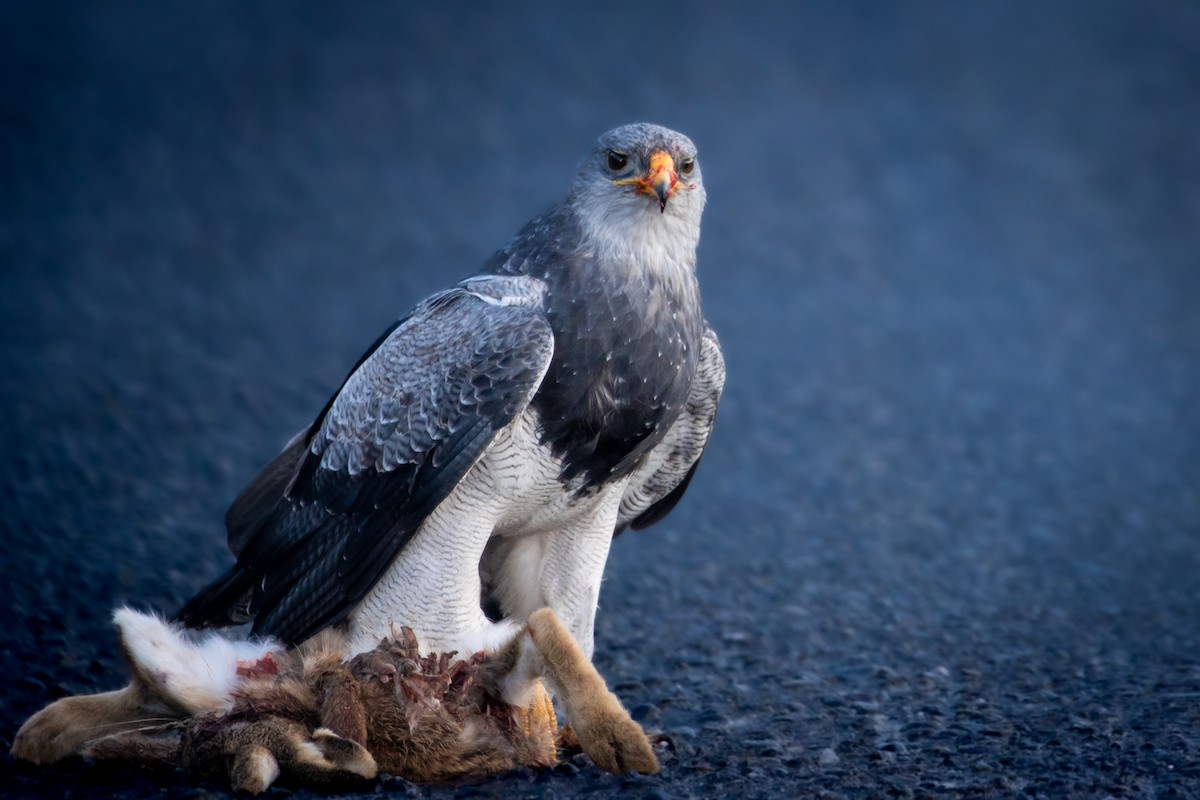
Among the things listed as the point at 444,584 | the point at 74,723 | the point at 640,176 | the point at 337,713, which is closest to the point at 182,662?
the point at 74,723

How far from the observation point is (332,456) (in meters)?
4.76

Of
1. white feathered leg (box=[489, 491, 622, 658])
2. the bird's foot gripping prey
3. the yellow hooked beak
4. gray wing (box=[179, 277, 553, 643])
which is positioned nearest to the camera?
the bird's foot gripping prey

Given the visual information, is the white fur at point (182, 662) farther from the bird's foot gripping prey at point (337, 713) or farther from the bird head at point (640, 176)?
the bird head at point (640, 176)

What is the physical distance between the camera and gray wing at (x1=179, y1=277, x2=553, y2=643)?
4.39m

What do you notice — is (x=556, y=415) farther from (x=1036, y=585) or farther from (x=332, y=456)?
(x=1036, y=585)

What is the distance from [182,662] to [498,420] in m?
1.26

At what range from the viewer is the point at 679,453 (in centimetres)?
525

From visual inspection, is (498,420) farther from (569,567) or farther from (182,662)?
(182,662)

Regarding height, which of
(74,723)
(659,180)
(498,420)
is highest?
(659,180)

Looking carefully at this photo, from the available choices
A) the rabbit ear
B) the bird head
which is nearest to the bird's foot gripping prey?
the rabbit ear

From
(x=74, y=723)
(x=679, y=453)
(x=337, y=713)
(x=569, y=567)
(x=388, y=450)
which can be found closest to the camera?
(x=337, y=713)

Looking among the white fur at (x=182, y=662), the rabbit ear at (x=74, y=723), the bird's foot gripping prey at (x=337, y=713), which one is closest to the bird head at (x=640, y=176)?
the bird's foot gripping prey at (x=337, y=713)

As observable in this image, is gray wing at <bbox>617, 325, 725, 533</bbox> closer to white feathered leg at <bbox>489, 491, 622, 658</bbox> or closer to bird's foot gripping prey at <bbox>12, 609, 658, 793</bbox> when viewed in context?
white feathered leg at <bbox>489, 491, 622, 658</bbox>

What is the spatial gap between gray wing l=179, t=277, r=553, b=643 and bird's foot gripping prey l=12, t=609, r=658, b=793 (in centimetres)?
24
